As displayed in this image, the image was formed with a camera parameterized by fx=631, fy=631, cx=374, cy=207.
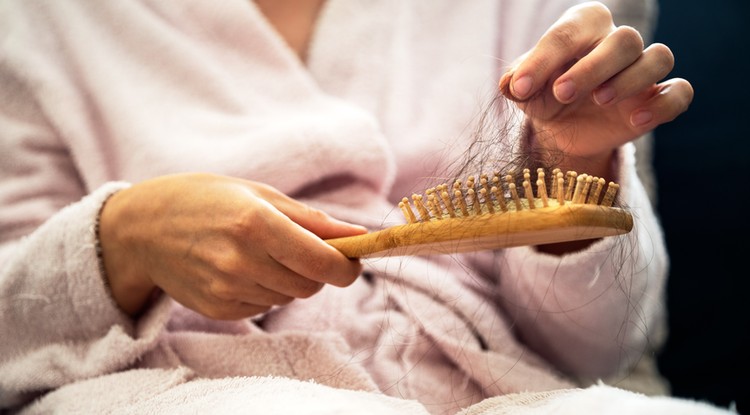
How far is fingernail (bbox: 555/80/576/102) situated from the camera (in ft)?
1.47

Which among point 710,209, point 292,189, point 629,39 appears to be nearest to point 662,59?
point 629,39

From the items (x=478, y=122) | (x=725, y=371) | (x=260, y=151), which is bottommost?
(x=725, y=371)

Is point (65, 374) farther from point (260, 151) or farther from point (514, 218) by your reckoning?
point (514, 218)

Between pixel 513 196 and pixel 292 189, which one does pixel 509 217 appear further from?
pixel 292 189

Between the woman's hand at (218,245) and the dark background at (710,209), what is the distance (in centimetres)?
59

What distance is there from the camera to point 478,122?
1.87 feet

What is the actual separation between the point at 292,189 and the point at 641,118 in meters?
0.38

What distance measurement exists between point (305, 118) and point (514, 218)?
0.38 meters

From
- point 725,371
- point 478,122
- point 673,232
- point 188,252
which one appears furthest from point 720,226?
point 188,252

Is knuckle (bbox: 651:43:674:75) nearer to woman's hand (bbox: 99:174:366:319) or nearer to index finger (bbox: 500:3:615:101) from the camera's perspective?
index finger (bbox: 500:3:615:101)

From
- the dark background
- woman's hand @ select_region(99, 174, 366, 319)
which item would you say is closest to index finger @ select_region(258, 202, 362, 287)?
woman's hand @ select_region(99, 174, 366, 319)

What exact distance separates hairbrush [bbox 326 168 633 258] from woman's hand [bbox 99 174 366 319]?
0.06 metres

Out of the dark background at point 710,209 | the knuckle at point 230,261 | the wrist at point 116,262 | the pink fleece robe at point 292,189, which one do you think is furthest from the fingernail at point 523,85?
the dark background at point 710,209

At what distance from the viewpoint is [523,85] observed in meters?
0.45
